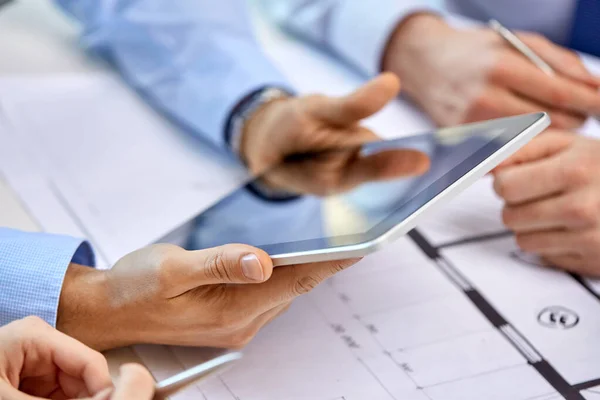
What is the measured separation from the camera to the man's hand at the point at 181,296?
51 centimetres

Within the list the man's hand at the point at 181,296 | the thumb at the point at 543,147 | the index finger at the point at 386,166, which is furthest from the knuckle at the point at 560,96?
the man's hand at the point at 181,296

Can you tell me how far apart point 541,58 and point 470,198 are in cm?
22

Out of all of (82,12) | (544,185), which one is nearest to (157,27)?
(82,12)

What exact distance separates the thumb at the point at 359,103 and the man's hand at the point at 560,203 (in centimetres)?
16

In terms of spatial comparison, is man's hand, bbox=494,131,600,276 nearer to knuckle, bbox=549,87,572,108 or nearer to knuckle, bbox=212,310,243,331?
knuckle, bbox=549,87,572,108

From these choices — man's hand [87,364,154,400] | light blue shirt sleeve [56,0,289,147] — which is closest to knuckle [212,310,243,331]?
man's hand [87,364,154,400]

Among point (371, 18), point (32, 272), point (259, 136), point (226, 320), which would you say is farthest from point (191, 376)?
point (371, 18)

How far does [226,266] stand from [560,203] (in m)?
0.35

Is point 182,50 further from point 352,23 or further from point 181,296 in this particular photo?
point 181,296

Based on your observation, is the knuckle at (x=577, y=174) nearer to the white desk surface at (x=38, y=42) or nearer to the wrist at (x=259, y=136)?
the wrist at (x=259, y=136)

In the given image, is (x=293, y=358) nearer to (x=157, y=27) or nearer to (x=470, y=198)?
(x=470, y=198)

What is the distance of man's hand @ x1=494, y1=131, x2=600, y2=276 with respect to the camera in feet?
2.19

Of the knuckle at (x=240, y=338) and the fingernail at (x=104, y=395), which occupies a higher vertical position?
the knuckle at (x=240, y=338)

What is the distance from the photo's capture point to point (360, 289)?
0.66m
